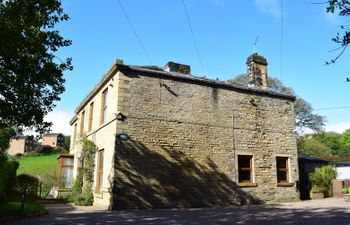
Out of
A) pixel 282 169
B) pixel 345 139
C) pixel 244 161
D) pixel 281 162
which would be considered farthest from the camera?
pixel 345 139

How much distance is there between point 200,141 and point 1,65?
29.9 feet

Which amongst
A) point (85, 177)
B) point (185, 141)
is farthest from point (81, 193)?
point (185, 141)

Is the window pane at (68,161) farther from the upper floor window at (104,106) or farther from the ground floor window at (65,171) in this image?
the upper floor window at (104,106)

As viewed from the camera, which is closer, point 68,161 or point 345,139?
point 68,161

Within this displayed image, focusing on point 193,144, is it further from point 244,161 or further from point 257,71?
point 257,71

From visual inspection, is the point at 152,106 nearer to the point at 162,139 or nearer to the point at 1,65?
the point at 162,139

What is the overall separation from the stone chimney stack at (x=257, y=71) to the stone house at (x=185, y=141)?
0.80 m

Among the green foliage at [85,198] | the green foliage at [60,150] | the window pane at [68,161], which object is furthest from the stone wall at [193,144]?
the green foliage at [60,150]

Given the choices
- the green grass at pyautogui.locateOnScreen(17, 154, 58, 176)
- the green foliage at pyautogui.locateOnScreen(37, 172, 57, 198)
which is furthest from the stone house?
the green grass at pyautogui.locateOnScreen(17, 154, 58, 176)

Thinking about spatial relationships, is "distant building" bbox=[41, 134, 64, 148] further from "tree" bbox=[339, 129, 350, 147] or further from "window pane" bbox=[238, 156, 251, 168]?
"tree" bbox=[339, 129, 350, 147]

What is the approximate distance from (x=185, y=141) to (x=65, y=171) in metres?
10.2

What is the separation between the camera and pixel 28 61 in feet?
30.2

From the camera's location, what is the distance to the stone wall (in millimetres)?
13141

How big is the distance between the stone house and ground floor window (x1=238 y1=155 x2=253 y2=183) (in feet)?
0.17
